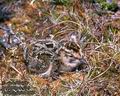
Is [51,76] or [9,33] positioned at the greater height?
[9,33]

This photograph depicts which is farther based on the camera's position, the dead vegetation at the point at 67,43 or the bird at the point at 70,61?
the bird at the point at 70,61

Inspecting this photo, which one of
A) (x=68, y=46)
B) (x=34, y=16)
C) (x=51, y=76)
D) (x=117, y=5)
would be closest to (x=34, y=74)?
(x=51, y=76)

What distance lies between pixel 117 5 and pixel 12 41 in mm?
1059

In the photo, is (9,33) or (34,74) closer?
(34,74)

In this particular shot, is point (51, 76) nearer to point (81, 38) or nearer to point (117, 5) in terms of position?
point (81, 38)

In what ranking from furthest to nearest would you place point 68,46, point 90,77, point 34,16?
1. point 34,16
2. point 68,46
3. point 90,77

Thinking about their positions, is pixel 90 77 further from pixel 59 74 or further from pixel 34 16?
pixel 34 16

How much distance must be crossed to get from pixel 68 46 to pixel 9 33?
0.49 metres

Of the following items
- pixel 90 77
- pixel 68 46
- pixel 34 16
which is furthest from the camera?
pixel 34 16

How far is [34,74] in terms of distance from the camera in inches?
142

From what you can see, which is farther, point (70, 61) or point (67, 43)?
point (67, 43)

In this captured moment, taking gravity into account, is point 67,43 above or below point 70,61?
above

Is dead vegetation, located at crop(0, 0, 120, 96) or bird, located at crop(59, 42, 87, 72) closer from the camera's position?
dead vegetation, located at crop(0, 0, 120, 96)

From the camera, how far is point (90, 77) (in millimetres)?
3518
